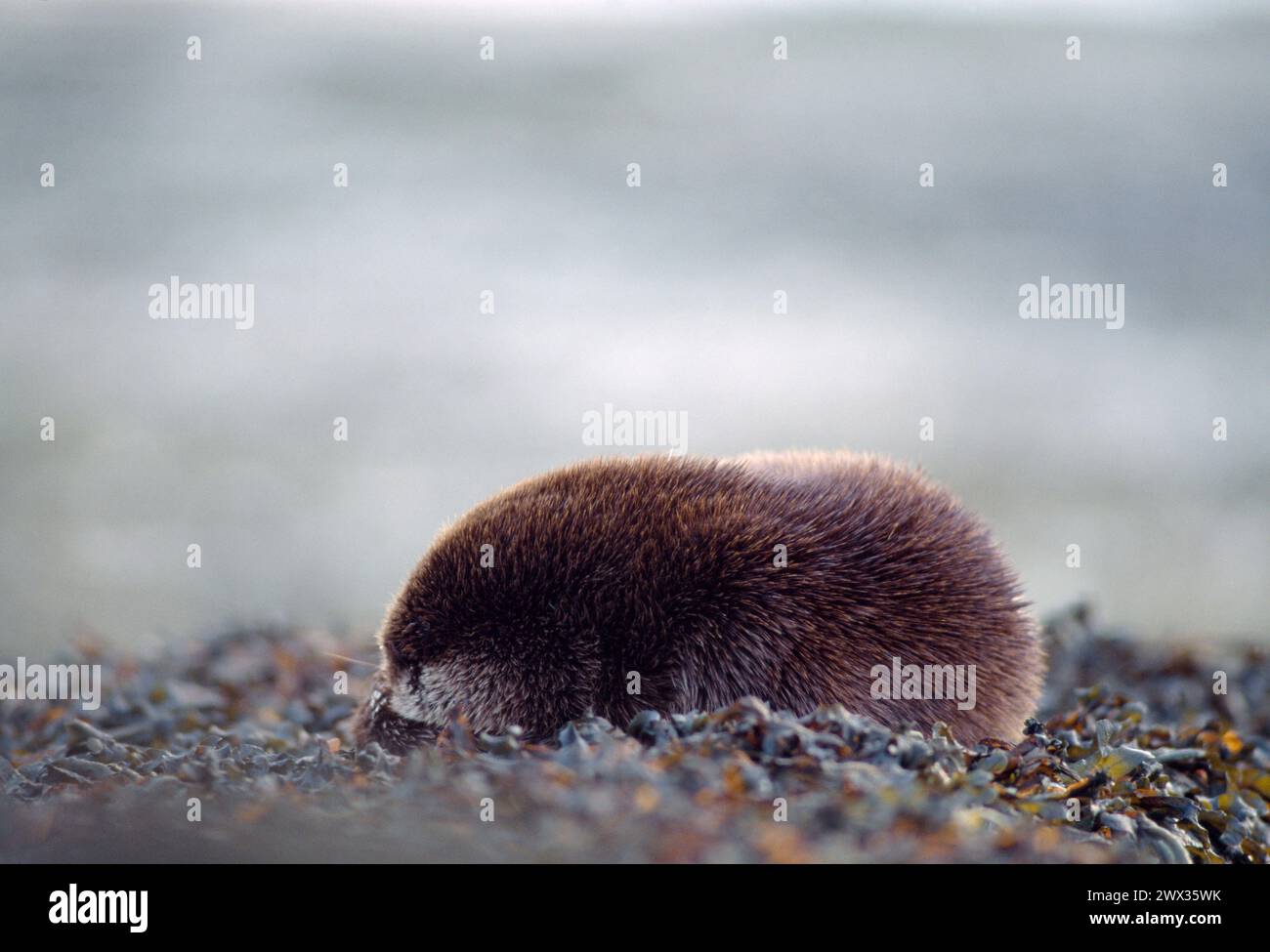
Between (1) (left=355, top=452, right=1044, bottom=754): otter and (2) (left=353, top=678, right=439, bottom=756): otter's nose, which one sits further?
(2) (left=353, top=678, right=439, bottom=756): otter's nose

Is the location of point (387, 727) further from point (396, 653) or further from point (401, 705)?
point (396, 653)

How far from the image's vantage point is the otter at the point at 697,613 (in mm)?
5715

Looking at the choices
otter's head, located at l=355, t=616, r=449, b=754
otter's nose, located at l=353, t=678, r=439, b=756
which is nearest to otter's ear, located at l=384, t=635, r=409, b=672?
otter's head, located at l=355, t=616, r=449, b=754

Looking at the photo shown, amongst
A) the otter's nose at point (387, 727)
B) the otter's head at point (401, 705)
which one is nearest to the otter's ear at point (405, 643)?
the otter's head at point (401, 705)

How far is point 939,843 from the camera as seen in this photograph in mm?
4137

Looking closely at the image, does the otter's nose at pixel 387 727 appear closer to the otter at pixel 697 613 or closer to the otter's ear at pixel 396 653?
the otter at pixel 697 613

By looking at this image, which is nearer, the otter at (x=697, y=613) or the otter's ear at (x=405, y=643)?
the otter at (x=697, y=613)

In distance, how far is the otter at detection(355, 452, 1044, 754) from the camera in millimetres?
5715

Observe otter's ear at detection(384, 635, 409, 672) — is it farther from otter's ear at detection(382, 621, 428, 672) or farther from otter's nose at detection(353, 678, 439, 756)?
otter's nose at detection(353, 678, 439, 756)

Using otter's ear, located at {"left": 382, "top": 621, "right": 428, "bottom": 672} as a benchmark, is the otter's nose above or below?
below
